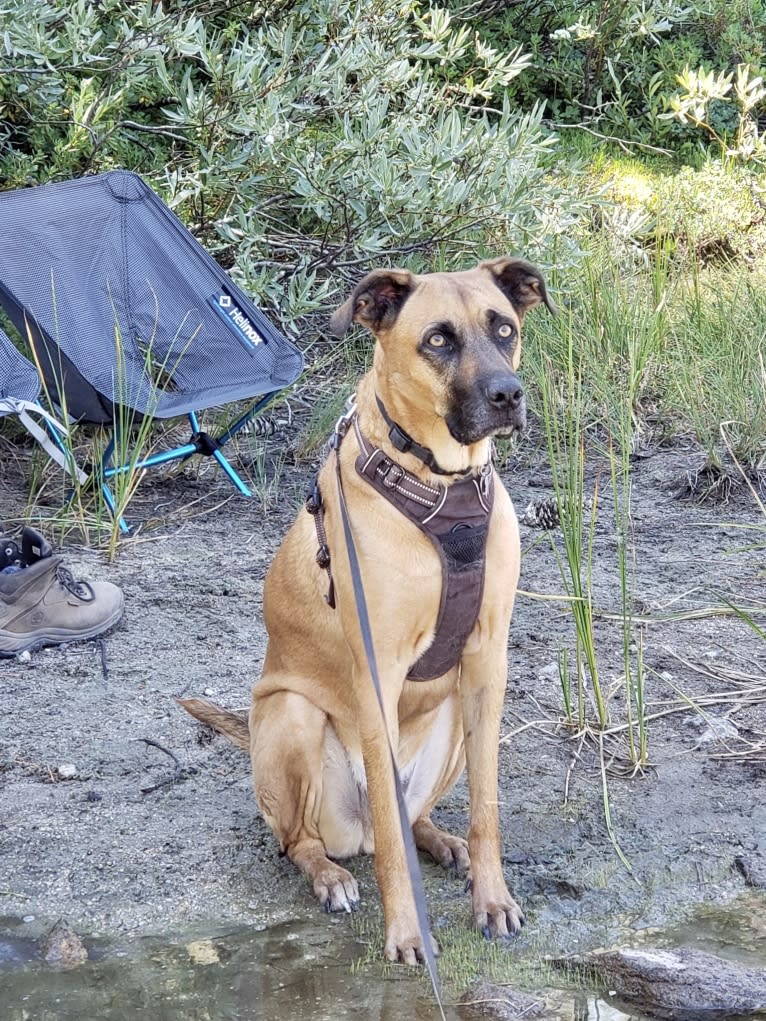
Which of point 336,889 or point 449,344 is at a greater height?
point 449,344

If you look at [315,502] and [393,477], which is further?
[315,502]

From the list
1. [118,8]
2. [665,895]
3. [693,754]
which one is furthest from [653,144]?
[665,895]

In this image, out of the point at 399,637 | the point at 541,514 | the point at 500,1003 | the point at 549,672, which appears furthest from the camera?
the point at 541,514

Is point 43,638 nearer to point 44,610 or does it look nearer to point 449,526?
point 44,610

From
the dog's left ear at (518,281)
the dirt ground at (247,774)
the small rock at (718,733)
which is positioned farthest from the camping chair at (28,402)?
the small rock at (718,733)

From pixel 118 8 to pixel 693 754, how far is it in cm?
463

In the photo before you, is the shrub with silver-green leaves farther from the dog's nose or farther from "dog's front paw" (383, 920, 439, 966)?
"dog's front paw" (383, 920, 439, 966)

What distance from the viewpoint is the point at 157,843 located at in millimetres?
3062

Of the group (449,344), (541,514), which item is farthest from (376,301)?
(541,514)

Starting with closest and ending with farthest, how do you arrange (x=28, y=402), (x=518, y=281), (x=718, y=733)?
(x=518, y=281) < (x=718, y=733) < (x=28, y=402)

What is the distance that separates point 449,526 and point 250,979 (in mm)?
1049

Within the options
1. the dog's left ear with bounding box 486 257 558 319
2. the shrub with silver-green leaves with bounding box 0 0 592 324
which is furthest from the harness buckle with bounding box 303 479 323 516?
the shrub with silver-green leaves with bounding box 0 0 592 324

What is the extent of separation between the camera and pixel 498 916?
2.73 m

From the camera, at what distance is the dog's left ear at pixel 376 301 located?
2844mm
